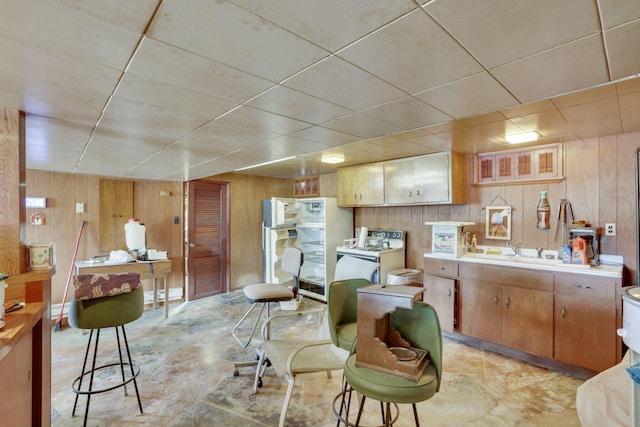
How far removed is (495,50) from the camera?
1.16 meters

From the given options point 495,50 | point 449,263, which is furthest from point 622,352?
point 495,50

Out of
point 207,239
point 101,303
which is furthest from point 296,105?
point 207,239

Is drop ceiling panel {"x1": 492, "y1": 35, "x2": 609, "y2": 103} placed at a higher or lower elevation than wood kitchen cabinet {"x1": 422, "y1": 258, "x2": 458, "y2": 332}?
higher

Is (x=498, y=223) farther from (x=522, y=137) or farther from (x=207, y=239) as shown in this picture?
(x=207, y=239)

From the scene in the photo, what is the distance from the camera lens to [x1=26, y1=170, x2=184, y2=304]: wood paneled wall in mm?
4117

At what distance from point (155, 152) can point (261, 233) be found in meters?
3.14

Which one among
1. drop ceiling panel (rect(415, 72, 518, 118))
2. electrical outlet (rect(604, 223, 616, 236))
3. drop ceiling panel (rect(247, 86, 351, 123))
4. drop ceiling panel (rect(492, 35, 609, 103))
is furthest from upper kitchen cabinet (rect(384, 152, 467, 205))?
drop ceiling panel (rect(247, 86, 351, 123))

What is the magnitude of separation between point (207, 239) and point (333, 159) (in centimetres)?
264

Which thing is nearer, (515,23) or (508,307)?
Answer: (515,23)

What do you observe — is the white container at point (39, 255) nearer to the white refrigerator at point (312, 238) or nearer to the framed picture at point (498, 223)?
the white refrigerator at point (312, 238)

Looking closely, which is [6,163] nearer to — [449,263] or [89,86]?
[89,86]

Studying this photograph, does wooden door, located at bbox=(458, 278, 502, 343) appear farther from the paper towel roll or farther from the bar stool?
the bar stool

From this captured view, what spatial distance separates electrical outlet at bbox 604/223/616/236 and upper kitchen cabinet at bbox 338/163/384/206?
2.30m

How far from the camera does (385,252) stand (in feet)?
13.6
